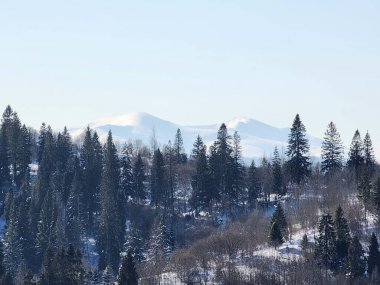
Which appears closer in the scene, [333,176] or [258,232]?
[258,232]

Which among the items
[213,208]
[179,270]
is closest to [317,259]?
[179,270]

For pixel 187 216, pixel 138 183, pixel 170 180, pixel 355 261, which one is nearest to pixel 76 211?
pixel 138 183

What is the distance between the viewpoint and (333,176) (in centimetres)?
10631

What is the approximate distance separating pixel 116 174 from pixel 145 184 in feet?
32.5

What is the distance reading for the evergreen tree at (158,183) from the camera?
397 feet

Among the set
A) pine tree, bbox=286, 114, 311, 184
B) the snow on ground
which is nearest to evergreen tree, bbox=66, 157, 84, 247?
the snow on ground

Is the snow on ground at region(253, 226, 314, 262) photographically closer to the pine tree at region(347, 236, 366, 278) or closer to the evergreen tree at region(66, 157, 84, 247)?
the pine tree at region(347, 236, 366, 278)

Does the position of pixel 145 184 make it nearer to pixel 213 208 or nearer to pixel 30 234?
pixel 213 208

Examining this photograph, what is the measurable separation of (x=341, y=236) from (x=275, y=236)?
28.5 feet

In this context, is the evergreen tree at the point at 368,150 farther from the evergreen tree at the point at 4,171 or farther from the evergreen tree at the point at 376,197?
the evergreen tree at the point at 4,171

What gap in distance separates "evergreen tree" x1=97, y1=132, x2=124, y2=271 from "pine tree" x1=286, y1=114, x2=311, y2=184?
29117mm

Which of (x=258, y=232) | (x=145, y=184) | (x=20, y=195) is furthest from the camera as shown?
(x=145, y=184)

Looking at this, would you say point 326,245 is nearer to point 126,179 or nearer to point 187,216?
point 187,216

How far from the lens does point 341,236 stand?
81500 millimetres
